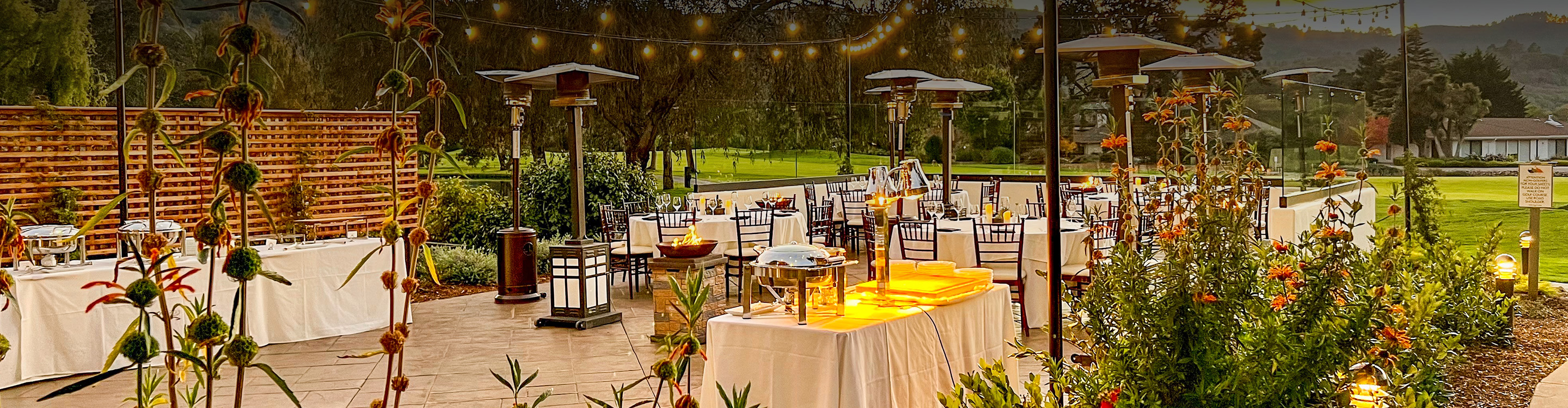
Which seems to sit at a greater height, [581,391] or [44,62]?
[44,62]

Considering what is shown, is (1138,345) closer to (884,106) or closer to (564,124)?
(564,124)

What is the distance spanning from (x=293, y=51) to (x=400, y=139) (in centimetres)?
1369

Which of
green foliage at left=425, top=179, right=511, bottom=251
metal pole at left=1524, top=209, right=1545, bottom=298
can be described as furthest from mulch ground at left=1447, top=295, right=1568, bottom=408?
green foliage at left=425, top=179, right=511, bottom=251

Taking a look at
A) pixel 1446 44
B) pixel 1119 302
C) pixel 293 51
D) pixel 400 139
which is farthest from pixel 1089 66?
pixel 400 139

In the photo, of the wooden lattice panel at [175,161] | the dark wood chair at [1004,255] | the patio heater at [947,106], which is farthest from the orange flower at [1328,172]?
the patio heater at [947,106]

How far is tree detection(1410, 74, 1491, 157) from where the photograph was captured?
1388 cm

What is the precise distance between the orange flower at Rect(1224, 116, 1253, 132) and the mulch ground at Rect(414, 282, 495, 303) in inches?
279

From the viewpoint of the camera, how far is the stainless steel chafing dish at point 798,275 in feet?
11.7

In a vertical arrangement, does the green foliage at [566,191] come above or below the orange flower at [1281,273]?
above

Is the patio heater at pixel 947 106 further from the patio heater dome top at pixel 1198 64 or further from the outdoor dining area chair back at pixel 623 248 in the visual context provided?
the outdoor dining area chair back at pixel 623 248

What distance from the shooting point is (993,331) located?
441 cm

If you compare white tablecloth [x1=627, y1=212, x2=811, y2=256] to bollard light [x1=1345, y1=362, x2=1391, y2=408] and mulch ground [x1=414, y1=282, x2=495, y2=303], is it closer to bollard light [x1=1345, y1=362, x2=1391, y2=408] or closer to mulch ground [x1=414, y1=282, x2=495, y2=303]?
mulch ground [x1=414, y1=282, x2=495, y2=303]

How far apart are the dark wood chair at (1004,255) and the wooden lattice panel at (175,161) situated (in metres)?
3.90

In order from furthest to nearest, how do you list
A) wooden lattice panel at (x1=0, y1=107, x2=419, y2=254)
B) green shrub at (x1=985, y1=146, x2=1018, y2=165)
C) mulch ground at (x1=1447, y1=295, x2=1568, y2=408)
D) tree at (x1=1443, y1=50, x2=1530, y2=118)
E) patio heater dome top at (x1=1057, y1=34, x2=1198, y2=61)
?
green shrub at (x1=985, y1=146, x2=1018, y2=165)
tree at (x1=1443, y1=50, x2=1530, y2=118)
wooden lattice panel at (x1=0, y1=107, x2=419, y2=254)
patio heater dome top at (x1=1057, y1=34, x2=1198, y2=61)
mulch ground at (x1=1447, y1=295, x2=1568, y2=408)
